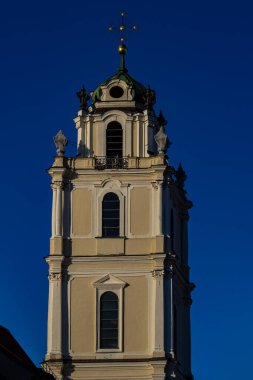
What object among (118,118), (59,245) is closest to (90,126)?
(118,118)

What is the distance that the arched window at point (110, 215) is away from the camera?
6862 centimetres

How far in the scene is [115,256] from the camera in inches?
2682

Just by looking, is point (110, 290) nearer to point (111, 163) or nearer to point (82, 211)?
point (82, 211)

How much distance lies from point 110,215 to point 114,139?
4247 mm

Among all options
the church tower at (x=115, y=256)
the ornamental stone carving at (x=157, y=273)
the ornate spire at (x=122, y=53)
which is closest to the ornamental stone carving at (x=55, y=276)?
the church tower at (x=115, y=256)

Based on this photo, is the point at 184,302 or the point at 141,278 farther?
the point at 184,302

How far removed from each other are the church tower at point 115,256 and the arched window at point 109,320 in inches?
1.8

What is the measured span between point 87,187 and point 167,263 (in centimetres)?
549

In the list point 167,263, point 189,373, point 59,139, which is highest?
point 59,139

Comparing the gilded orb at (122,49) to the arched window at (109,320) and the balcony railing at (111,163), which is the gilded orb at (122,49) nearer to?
the balcony railing at (111,163)

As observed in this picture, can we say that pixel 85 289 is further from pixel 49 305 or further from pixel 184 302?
pixel 184 302

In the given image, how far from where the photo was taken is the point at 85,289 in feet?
223

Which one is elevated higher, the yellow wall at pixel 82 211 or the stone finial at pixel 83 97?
the stone finial at pixel 83 97

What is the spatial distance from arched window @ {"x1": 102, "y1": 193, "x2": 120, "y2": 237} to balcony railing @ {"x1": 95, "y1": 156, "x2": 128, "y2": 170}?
142 cm
